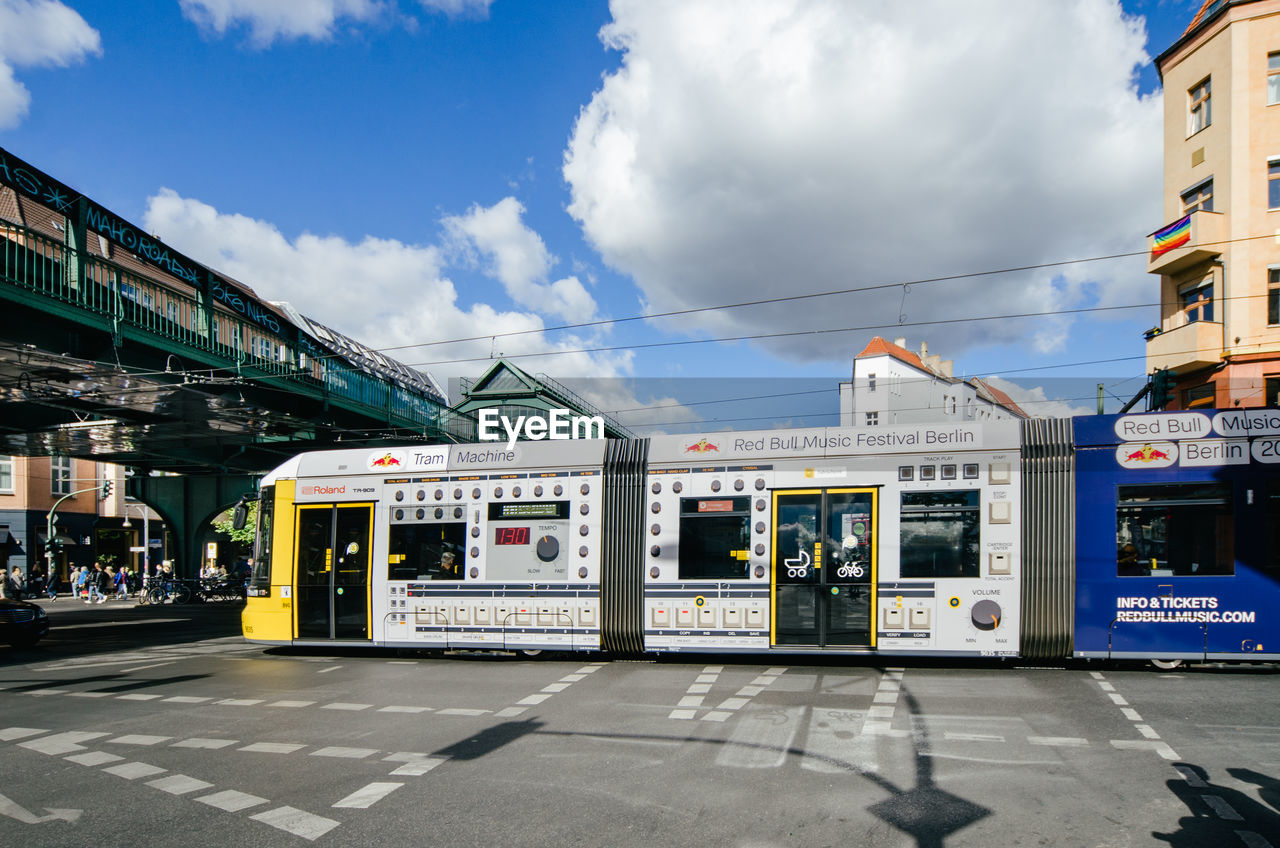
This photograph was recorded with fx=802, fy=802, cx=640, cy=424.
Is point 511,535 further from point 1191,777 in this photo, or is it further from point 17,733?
point 1191,777

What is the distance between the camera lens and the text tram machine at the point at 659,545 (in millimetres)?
11422

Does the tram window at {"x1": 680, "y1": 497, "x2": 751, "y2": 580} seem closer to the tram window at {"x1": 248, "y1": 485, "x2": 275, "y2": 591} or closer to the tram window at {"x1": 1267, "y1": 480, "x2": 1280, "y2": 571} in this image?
the tram window at {"x1": 1267, "y1": 480, "x2": 1280, "y2": 571}

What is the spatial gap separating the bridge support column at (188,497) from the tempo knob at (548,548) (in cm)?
2337

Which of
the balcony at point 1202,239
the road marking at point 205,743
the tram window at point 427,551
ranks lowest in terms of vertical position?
the road marking at point 205,743

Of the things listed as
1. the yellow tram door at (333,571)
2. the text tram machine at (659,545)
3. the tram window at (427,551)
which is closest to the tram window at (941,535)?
the text tram machine at (659,545)

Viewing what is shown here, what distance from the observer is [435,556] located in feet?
45.1

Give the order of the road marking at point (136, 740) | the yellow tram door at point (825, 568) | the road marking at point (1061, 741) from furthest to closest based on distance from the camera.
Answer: the yellow tram door at point (825, 568) < the road marking at point (136, 740) < the road marking at point (1061, 741)

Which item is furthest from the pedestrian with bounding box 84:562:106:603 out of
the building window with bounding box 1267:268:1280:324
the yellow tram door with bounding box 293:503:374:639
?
the building window with bounding box 1267:268:1280:324

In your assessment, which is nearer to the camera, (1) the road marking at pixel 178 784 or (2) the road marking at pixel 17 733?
(1) the road marking at pixel 178 784

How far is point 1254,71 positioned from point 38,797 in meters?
29.3

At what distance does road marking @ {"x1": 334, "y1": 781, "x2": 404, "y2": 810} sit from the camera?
6238 millimetres

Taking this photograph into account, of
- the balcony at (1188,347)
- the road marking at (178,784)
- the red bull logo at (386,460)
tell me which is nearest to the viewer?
the road marking at (178,784)

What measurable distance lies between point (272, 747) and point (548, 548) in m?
5.70

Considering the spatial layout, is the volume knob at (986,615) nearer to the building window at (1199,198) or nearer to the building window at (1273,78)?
the building window at (1199,198)
